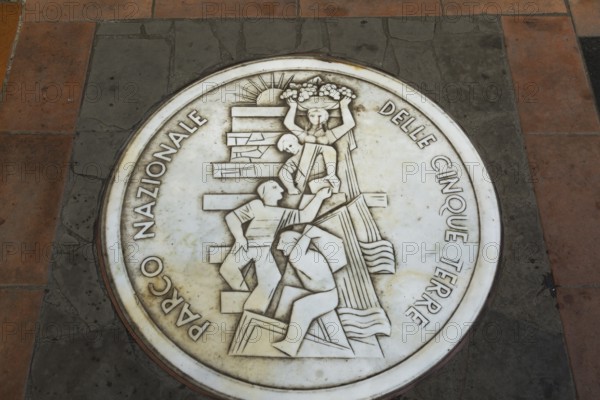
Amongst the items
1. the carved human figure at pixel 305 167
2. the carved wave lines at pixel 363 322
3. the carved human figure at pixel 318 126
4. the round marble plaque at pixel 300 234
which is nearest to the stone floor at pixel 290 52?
the round marble plaque at pixel 300 234

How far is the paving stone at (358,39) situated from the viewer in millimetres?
3516

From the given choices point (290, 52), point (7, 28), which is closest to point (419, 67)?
point (290, 52)

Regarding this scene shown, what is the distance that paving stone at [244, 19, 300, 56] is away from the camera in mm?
3549

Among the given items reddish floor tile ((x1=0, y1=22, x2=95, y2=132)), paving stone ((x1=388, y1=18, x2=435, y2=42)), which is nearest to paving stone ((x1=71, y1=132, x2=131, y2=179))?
reddish floor tile ((x1=0, y1=22, x2=95, y2=132))

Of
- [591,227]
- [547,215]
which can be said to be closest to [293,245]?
[547,215]

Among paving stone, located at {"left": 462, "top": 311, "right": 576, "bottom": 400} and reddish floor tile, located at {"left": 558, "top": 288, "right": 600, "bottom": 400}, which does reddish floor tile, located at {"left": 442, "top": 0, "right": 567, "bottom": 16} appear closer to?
reddish floor tile, located at {"left": 558, "top": 288, "right": 600, "bottom": 400}

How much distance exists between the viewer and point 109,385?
104 inches

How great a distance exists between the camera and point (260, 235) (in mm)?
2900

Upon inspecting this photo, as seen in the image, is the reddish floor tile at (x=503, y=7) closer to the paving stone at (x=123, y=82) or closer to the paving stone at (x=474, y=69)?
the paving stone at (x=474, y=69)

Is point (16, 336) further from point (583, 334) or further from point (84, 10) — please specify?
point (583, 334)

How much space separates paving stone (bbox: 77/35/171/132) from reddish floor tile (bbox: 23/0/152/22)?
0.69ft

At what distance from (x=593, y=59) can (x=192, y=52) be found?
2.66 metres

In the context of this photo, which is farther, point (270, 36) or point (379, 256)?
point (270, 36)

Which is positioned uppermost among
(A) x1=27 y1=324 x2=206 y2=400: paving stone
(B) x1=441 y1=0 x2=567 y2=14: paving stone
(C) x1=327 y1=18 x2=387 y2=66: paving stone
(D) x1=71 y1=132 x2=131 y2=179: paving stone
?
(B) x1=441 y1=0 x2=567 y2=14: paving stone
